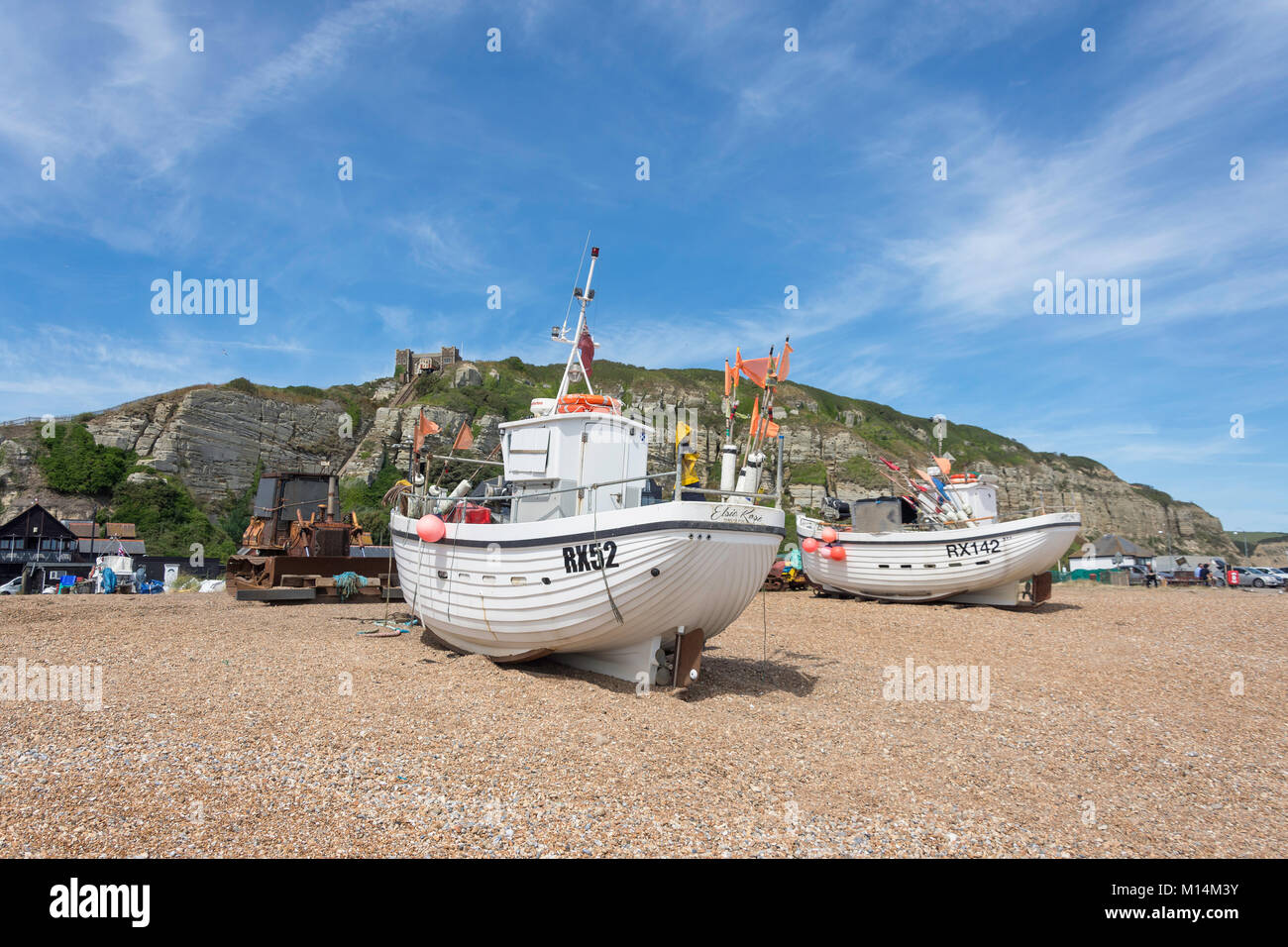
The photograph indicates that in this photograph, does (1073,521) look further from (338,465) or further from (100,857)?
(338,465)

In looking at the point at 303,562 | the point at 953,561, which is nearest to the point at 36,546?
the point at 303,562

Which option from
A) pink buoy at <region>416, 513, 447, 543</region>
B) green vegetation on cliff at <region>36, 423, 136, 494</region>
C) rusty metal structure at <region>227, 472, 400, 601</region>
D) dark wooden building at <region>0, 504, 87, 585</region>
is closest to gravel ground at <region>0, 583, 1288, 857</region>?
pink buoy at <region>416, 513, 447, 543</region>

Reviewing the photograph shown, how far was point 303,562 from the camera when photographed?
1864 centimetres

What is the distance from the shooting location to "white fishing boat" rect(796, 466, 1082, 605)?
19.1m

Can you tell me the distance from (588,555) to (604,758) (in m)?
2.71

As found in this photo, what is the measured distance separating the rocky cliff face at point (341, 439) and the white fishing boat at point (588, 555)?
2713 cm

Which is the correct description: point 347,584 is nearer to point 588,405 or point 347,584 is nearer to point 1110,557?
point 588,405

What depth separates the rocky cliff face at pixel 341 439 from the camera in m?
56.3

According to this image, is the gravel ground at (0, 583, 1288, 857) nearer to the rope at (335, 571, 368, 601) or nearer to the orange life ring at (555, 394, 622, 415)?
the orange life ring at (555, 394, 622, 415)

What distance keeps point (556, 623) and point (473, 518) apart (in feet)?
7.95

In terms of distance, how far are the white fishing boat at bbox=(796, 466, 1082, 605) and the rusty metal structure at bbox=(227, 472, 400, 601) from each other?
1200 centimetres
